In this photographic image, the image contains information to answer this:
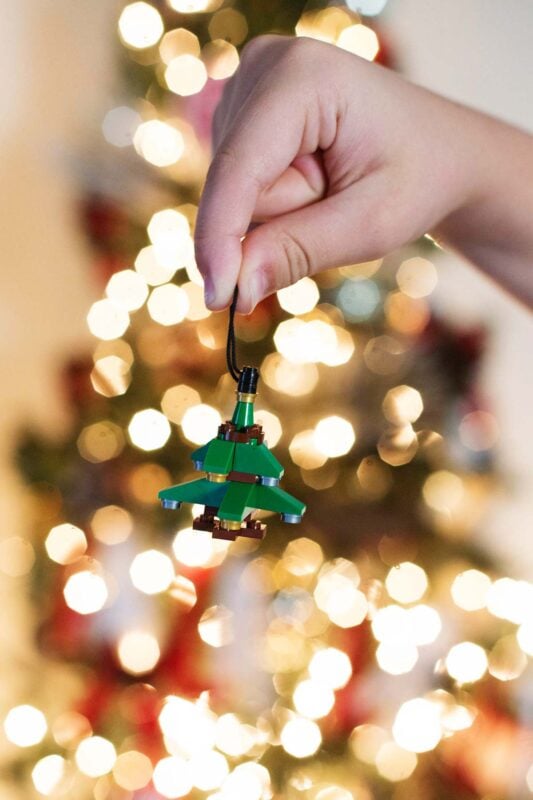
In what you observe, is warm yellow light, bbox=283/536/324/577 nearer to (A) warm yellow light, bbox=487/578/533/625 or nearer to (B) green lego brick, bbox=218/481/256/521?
(A) warm yellow light, bbox=487/578/533/625

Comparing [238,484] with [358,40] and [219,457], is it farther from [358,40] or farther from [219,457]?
[358,40]

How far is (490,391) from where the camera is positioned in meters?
1.90

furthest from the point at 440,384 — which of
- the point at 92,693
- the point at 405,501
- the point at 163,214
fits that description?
the point at 92,693

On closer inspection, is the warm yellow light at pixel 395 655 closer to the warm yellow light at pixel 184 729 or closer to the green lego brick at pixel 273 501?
the warm yellow light at pixel 184 729

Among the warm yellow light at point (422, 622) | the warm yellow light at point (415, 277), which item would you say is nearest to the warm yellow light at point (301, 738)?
the warm yellow light at point (422, 622)

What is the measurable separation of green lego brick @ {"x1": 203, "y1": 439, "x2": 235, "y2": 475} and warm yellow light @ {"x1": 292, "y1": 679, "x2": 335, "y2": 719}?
1067mm

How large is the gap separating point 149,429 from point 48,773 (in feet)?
2.71

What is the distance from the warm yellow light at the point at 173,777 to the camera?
5.44 feet

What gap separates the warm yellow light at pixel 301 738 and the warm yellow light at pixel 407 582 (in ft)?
1.01

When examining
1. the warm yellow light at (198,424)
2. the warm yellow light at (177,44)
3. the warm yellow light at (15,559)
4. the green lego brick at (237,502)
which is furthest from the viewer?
the warm yellow light at (15,559)

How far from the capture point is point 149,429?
→ 56.9 inches

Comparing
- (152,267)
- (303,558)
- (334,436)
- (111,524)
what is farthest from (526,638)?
(152,267)

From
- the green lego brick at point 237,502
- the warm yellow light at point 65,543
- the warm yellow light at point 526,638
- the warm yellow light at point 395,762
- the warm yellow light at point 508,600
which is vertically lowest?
the warm yellow light at point 395,762

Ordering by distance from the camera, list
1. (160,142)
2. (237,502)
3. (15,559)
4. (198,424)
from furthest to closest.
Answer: (15,559), (160,142), (198,424), (237,502)
